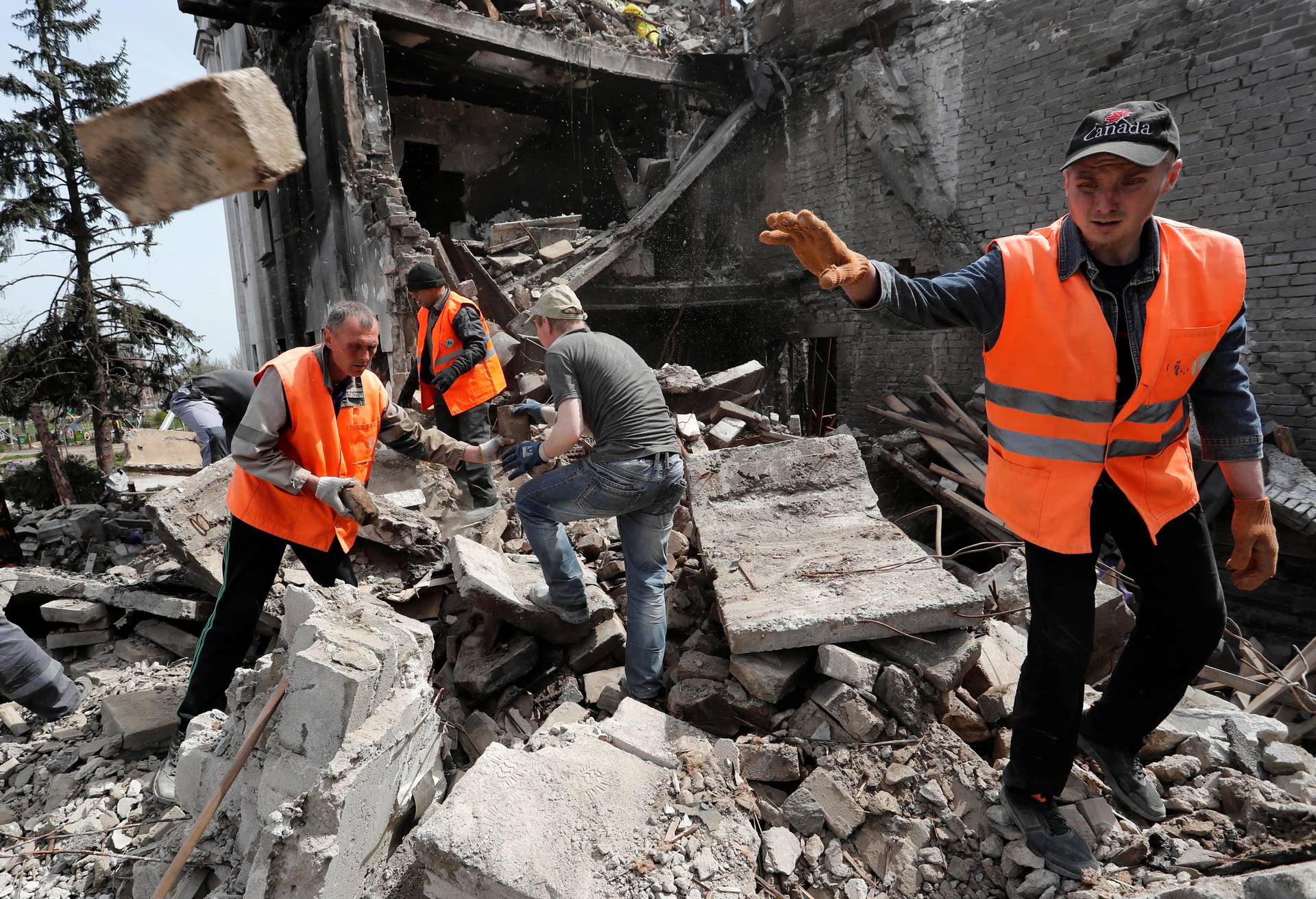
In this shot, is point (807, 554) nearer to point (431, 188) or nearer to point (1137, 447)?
point (1137, 447)

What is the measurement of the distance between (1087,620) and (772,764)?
1.11 metres

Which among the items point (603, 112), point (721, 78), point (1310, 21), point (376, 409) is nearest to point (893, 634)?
point (376, 409)

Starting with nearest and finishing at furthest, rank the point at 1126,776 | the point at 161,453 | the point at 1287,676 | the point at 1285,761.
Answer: the point at 1126,776, the point at 1285,761, the point at 1287,676, the point at 161,453

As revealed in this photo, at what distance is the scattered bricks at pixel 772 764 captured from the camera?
2.41m

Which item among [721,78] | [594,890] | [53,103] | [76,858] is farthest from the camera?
[721,78]

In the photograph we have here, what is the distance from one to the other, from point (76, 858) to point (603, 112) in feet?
38.7

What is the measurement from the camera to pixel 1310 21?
6156mm

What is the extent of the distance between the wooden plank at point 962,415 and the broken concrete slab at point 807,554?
4163mm

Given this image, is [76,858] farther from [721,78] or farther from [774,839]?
[721,78]

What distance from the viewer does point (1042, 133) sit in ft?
26.5

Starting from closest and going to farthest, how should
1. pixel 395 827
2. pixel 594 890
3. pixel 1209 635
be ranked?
1. pixel 594 890
2. pixel 1209 635
3. pixel 395 827

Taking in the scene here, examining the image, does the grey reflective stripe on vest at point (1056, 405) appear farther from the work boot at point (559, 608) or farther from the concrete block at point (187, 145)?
the concrete block at point (187, 145)

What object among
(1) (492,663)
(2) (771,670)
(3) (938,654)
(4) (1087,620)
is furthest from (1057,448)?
(1) (492,663)

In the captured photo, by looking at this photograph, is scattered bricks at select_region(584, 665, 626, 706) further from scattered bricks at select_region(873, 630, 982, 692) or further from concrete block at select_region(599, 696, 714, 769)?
scattered bricks at select_region(873, 630, 982, 692)
